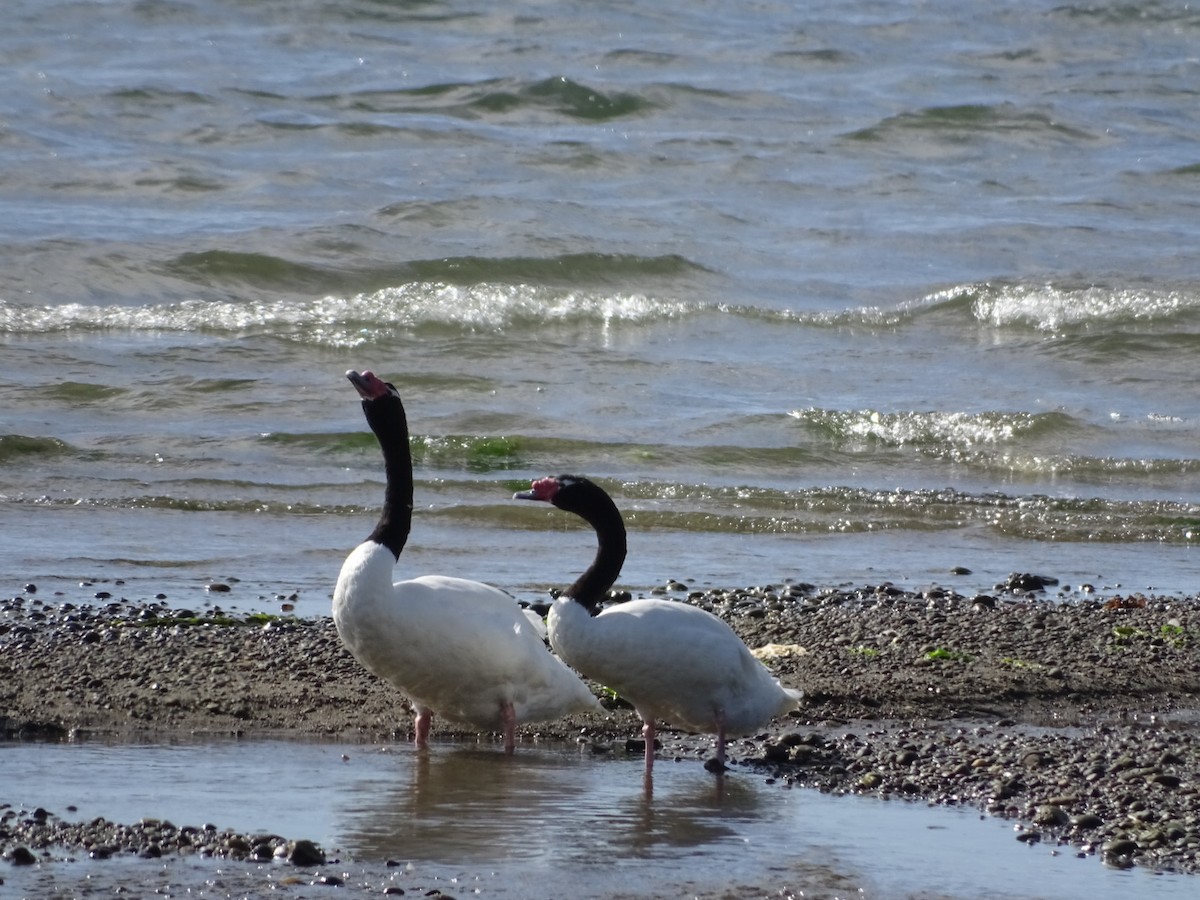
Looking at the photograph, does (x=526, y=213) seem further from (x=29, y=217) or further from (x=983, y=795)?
(x=983, y=795)

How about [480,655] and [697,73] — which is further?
[697,73]

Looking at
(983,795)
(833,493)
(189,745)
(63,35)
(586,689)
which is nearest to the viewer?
(983,795)

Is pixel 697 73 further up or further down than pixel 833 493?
further up

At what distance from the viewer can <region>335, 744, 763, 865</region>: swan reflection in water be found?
6.00 metres

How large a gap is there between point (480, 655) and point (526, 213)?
53.7 ft

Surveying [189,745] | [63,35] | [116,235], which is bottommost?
[189,745]

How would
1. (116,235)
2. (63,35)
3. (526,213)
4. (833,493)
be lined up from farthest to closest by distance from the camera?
(63,35) < (526,213) < (116,235) < (833,493)

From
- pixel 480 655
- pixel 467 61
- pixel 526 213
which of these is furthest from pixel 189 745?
pixel 467 61

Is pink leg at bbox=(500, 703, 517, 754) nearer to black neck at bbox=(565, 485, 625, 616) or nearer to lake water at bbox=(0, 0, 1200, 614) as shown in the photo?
black neck at bbox=(565, 485, 625, 616)

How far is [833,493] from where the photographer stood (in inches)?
553

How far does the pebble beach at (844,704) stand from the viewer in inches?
243

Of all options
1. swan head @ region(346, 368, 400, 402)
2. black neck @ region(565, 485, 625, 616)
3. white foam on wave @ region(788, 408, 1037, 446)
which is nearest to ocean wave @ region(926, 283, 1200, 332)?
white foam on wave @ region(788, 408, 1037, 446)

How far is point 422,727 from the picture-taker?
758 centimetres

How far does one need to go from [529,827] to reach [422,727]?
142 cm
